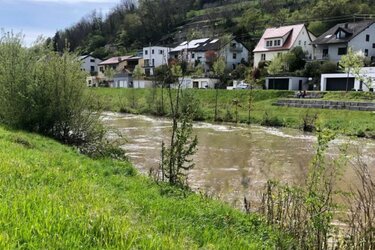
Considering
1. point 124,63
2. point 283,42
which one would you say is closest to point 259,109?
point 283,42

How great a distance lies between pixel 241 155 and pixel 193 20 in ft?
357

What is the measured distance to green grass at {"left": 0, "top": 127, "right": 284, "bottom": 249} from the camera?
169 inches

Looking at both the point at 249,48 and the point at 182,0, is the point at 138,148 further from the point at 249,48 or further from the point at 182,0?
the point at 182,0

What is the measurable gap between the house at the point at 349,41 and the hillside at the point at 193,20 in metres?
14.9

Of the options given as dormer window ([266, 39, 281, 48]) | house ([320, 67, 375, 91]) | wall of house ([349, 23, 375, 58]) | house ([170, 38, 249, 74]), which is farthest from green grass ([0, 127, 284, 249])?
house ([170, 38, 249, 74])

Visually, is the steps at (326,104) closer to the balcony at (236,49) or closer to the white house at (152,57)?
the balcony at (236,49)

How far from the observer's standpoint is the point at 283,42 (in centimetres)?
6819

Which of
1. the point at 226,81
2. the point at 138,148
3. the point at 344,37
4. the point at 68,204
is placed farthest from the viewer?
the point at 226,81

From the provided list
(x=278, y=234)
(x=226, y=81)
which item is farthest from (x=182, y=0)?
(x=278, y=234)

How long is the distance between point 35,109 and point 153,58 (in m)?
77.0

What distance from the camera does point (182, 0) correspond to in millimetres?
140250

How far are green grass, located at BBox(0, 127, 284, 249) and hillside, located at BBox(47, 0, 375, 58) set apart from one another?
242ft

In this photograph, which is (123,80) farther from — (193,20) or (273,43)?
(193,20)

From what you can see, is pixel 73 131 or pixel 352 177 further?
pixel 73 131
